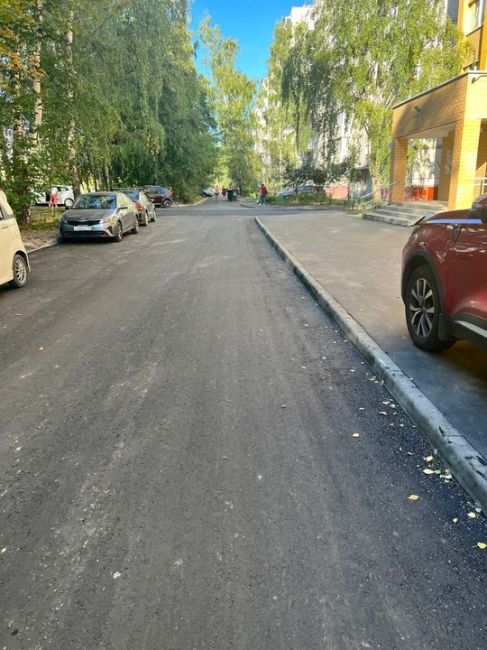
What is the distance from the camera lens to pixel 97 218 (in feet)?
48.1

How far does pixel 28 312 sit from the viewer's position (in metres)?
7.11

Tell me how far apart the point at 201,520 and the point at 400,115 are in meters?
22.8

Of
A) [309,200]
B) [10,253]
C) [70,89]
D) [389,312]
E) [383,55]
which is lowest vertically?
[309,200]

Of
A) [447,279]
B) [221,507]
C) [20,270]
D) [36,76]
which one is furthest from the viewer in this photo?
[36,76]

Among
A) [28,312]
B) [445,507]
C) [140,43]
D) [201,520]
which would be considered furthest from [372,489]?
[140,43]

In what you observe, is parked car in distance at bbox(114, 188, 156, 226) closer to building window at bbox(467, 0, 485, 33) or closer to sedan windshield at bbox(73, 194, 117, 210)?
sedan windshield at bbox(73, 194, 117, 210)

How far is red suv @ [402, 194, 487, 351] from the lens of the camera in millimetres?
3938

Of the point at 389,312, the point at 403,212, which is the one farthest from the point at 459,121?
the point at 389,312

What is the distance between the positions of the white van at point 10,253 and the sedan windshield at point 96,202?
710 cm

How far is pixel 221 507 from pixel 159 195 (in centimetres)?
3642

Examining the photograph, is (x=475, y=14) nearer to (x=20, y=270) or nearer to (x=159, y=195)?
(x=159, y=195)

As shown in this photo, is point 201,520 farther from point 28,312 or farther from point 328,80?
point 328,80

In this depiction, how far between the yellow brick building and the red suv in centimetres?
1334

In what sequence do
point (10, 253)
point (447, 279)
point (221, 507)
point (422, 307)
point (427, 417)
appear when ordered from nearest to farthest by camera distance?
point (221, 507), point (427, 417), point (447, 279), point (422, 307), point (10, 253)
